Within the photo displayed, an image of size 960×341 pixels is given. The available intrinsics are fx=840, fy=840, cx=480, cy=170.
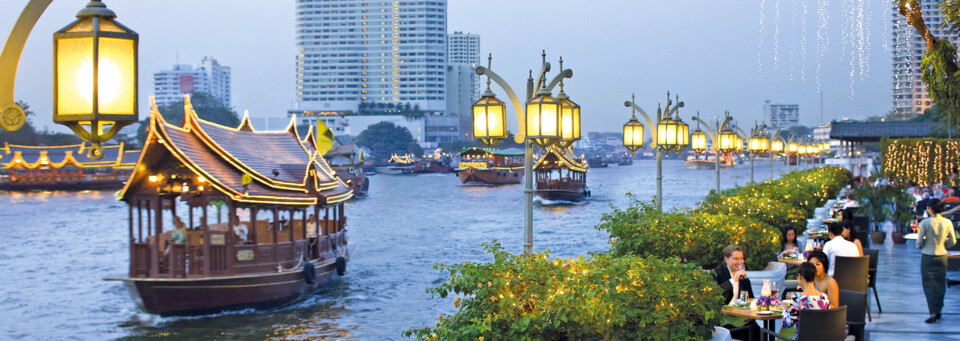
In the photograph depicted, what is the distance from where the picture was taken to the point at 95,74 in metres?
3.22

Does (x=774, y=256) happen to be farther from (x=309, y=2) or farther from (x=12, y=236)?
(x=309, y=2)

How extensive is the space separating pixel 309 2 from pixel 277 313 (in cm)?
18751

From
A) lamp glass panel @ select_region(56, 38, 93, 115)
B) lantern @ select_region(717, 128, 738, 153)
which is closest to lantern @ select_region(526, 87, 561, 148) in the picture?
lamp glass panel @ select_region(56, 38, 93, 115)

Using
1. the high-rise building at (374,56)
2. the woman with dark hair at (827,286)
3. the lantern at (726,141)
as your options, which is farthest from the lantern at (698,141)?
the high-rise building at (374,56)

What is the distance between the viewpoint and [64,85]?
3.24 m

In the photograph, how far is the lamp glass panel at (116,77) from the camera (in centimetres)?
323

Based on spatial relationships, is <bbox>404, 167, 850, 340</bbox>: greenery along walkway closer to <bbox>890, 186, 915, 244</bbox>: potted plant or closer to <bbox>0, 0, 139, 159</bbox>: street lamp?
<bbox>0, 0, 139, 159</bbox>: street lamp

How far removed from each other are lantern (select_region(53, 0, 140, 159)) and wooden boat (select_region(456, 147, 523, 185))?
95.1 m

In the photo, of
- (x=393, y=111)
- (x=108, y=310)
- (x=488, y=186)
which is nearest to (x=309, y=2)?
(x=393, y=111)

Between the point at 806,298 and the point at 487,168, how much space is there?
9239 centimetres

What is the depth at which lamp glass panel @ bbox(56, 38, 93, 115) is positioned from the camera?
10.6 ft

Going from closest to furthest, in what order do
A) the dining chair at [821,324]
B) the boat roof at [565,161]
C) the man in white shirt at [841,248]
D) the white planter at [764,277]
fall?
the dining chair at [821,324] → the white planter at [764,277] → the man in white shirt at [841,248] → the boat roof at [565,161]

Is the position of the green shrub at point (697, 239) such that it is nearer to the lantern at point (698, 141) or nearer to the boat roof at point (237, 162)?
the boat roof at point (237, 162)

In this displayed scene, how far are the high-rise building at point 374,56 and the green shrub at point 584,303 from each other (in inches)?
7139
